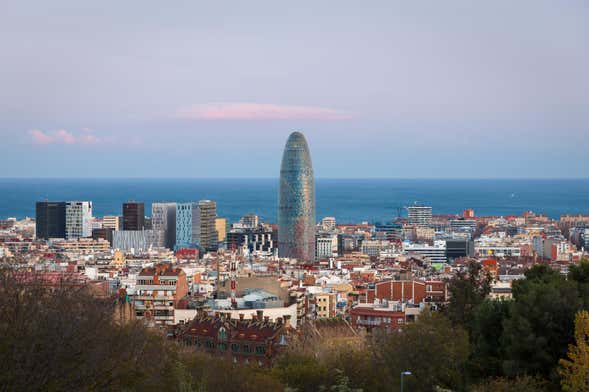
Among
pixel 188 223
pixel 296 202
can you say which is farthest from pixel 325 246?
pixel 188 223

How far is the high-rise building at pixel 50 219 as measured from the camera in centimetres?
8456

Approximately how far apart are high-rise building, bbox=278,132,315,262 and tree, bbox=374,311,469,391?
206 feet

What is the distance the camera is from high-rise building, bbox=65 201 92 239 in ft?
279

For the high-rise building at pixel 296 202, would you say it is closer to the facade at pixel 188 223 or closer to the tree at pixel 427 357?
the facade at pixel 188 223

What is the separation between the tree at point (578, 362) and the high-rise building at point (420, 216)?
9538 centimetres

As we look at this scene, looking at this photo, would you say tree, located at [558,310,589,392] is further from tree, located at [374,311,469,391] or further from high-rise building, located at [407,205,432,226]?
high-rise building, located at [407,205,432,226]

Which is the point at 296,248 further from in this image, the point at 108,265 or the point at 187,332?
the point at 187,332

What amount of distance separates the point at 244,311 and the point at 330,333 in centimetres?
476

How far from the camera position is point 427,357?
16141 millimetres

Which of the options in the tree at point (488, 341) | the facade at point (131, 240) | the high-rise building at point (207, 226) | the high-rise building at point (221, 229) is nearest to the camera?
the tree at point (488, 341)

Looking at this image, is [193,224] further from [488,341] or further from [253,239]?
[488,341]

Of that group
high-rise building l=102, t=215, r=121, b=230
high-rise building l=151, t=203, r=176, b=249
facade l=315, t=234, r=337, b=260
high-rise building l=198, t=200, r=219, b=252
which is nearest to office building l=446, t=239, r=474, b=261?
facade l=315, t=234, r=337, b=260

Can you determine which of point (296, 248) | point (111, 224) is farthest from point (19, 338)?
point (111, 224)

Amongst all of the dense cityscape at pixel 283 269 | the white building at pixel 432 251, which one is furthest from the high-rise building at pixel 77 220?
the white building at pixel 432 251
